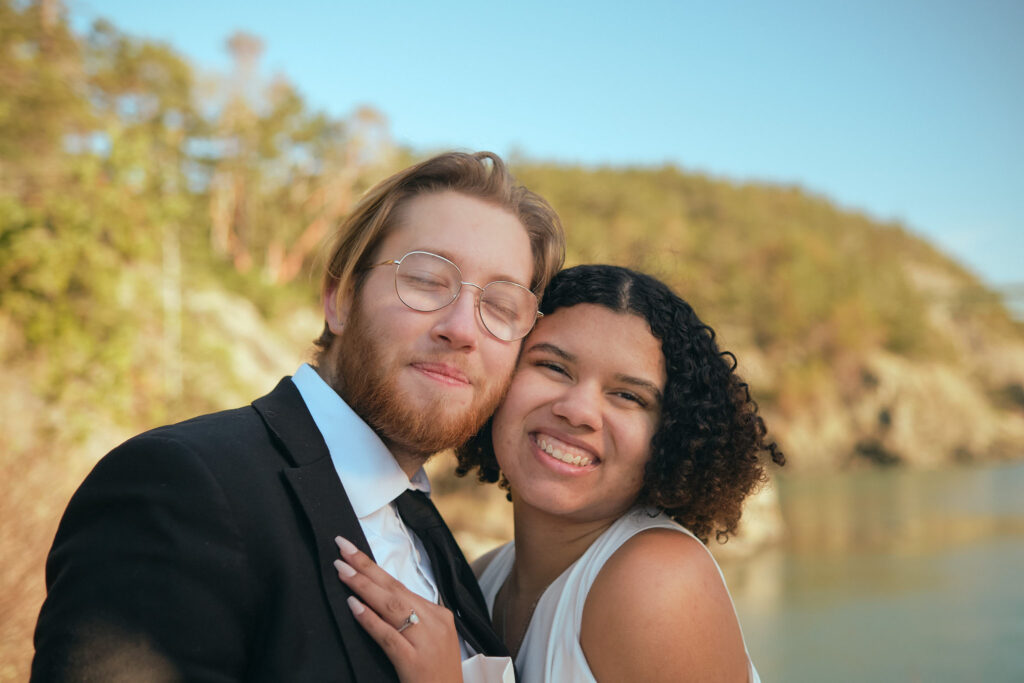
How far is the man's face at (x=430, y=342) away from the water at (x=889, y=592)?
42.3 feet

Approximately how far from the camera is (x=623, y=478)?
244cm

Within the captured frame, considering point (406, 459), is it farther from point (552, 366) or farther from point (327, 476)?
point (552, 366)

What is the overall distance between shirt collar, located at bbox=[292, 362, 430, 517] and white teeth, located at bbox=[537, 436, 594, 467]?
0.54 meters

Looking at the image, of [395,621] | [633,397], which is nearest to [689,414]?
[633,397]

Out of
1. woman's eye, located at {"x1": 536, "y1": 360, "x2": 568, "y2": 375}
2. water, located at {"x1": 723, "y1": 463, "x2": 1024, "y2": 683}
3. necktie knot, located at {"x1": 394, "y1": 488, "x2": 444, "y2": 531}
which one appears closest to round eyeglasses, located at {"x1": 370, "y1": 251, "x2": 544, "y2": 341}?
woman's eye, located at {"x1": 536, "y1": 360, "x2": 568, "y2": 375}

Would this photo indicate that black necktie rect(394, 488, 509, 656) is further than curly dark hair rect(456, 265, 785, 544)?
No

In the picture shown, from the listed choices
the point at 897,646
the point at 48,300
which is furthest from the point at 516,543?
the point at 897,646

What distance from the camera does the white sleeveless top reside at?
2.21 metres

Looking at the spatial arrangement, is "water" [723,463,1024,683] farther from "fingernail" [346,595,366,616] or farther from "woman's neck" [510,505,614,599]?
"fingernail" [346,595,366,616]

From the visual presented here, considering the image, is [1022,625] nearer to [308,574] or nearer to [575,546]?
[575,546]

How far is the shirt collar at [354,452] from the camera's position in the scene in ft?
6.11

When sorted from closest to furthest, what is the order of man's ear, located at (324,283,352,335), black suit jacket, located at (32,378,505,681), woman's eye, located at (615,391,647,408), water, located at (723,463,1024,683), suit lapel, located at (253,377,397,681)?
black suit jacket, located at (32,378,505,681)
suit lapel, located at (253,377,397,681)
man's ear, located at (324,283,352,335)
woman's eye, located at (615,391,647,408)
water, located at (723,463,1024,683)

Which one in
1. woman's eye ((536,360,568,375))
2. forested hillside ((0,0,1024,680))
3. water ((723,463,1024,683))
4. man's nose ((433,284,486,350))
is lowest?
water ((723,463,1024,683))

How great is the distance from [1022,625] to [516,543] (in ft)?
57.1
